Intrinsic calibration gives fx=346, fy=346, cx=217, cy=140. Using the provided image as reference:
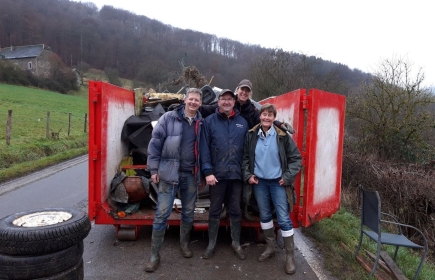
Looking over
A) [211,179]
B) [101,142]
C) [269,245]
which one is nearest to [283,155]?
[211,179]

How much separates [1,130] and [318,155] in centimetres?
1637

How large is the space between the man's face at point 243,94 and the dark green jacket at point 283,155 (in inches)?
18.3

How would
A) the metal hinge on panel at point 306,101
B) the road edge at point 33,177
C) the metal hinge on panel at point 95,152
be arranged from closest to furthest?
the metal hinge on panel at point 306,101 → the metal hinge on panel at point 95,152 → the road edge at point 33,177

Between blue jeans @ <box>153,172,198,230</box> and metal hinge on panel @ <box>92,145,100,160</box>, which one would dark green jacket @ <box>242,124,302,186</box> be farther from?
metal hinge on panel @ <box>92,145,100,160</box>

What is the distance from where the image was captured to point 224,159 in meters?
4.01

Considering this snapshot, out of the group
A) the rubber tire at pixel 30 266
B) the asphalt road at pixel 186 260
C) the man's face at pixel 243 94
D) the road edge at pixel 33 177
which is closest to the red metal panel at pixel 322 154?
the asphalt road at pixel 186 260

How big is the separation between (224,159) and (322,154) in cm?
119

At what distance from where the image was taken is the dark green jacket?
383cm

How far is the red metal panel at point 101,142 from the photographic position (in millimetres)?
4008

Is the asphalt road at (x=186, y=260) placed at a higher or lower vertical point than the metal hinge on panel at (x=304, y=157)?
lower

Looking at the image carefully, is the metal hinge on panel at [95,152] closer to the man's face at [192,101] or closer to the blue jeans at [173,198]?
the blue jeans at [173,198]

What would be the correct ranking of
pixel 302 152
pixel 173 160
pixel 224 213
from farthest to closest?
pixel 224 213
pixel 302 152
pixel 173 160

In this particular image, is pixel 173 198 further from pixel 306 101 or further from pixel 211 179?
pixel 306 101

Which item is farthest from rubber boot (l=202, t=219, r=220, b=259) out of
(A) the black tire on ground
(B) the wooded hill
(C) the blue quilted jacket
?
(B) the wooded hill
